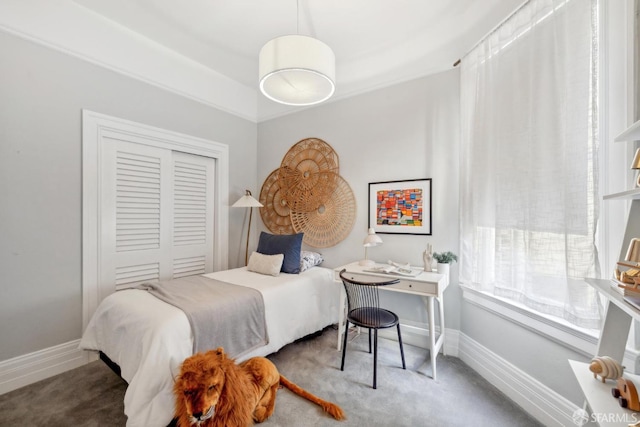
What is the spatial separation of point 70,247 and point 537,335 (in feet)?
11.6

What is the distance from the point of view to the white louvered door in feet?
8.13

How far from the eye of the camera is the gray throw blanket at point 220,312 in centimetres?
175

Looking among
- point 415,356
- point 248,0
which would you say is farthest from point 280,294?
point 248,0

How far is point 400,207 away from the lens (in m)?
Result: 2.63

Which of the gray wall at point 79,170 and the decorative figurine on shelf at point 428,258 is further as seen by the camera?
the decorative figurine on shelf at point 428,258

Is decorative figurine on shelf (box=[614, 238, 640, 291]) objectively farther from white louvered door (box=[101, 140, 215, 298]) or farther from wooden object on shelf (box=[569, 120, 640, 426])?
white louvered door (box=[101, 140, 215, 298])

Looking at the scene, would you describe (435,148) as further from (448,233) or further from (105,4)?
(105,4)

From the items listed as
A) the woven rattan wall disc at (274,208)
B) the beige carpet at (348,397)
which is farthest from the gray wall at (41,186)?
the woven rattan wall disc at (274,208)

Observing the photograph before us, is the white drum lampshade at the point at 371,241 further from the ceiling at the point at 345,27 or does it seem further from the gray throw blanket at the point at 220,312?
the ceiling at the point at 345,27

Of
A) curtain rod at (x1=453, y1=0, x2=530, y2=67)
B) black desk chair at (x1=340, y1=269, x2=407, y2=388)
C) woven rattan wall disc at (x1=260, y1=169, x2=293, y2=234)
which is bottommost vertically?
black desk chair at (x1=340, y1=269, x2=407, y2=388)

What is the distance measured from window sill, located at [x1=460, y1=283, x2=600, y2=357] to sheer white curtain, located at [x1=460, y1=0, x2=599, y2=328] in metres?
0.08

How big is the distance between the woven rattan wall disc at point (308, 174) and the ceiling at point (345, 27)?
76 centimetres

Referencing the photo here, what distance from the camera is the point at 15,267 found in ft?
6.47

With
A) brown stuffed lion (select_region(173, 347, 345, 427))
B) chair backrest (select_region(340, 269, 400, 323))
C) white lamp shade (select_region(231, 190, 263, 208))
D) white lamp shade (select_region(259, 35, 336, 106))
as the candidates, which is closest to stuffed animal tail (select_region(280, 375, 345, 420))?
brown stuffed lion (select_region(173, 347, 345, 427))
